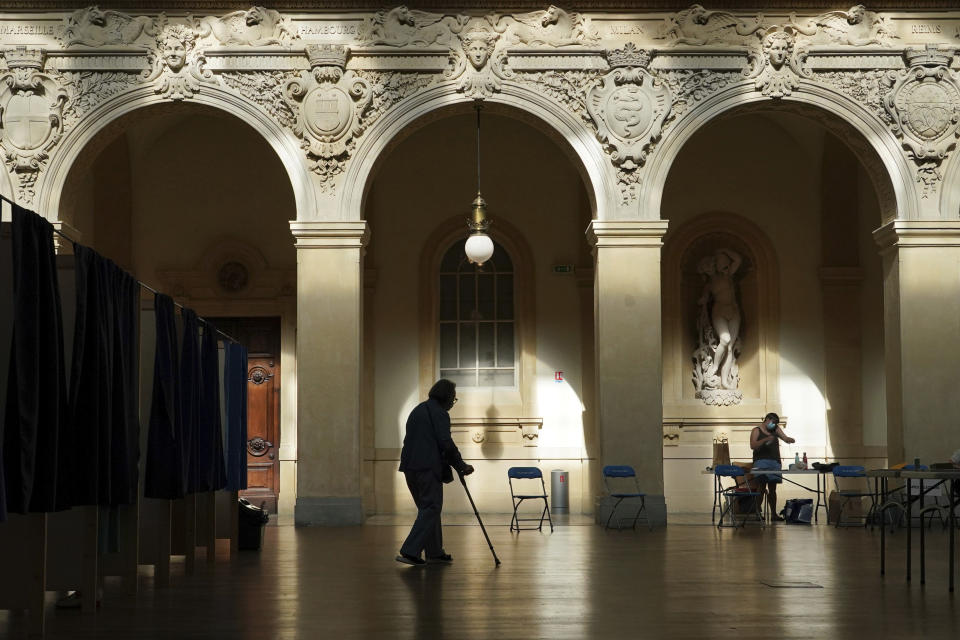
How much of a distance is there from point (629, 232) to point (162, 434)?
7372 mm

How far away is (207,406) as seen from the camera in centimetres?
980

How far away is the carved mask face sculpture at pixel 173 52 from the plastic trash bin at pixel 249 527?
6.02 meters

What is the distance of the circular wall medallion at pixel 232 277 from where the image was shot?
57.5 feet

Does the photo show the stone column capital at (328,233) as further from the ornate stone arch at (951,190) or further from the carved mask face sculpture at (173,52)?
the ornate stone arch at (951,190)

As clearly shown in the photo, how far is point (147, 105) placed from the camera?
1440 cm

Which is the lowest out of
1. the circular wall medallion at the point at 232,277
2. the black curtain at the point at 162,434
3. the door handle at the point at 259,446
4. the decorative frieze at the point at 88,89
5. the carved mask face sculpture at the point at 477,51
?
the door handle at the point at 259,446

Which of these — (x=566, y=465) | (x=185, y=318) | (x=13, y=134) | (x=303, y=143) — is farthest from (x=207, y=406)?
(x=566, y=465)

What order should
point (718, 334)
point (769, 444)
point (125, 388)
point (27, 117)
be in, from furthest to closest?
point (718, 334), point (769, 444), point (27, 117), point (125, 388)

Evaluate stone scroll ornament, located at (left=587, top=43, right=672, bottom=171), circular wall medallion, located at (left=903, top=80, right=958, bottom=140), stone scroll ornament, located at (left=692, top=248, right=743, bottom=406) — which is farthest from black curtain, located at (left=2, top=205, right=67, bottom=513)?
stone scroll ornament, located at (left=692, top=248, right=743, bottom=406)

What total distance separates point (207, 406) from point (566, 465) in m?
8.28

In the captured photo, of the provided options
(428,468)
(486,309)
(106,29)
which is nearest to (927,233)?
(486,309)

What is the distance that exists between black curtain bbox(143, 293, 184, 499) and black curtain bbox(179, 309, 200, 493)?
38cm

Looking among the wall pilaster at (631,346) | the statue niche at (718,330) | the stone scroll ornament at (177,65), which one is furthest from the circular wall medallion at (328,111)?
the statue niche at (718,330)

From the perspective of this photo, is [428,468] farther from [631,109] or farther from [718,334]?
[718,334]
